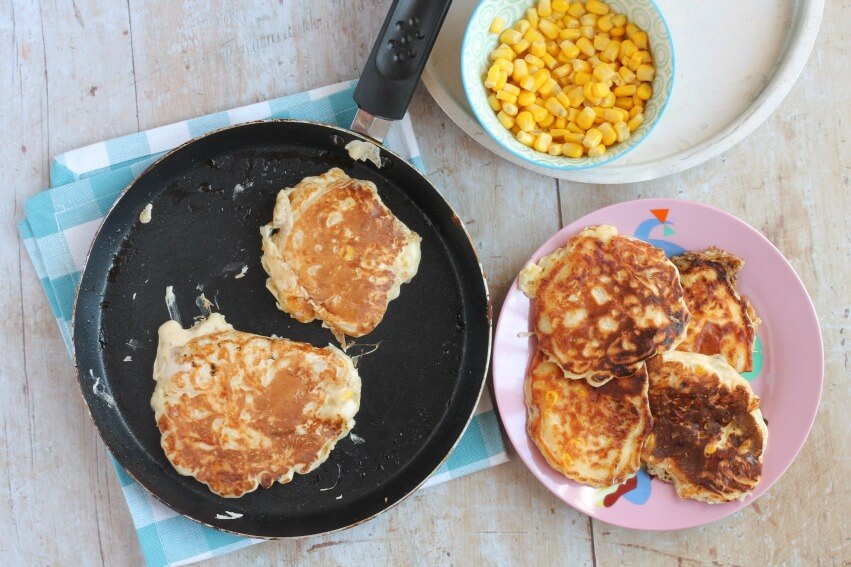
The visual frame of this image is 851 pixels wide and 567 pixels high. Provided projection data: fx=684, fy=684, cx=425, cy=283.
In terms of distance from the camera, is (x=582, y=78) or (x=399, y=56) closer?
(x=399, y=56)

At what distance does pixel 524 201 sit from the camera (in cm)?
233

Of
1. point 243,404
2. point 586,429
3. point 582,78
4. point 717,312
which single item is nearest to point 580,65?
point 582,78

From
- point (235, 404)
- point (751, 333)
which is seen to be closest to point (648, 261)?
point (751, 333)

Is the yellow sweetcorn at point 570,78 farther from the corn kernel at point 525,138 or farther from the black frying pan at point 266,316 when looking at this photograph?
the black frying pan at point 266,316

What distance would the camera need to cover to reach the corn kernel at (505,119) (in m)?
2.12

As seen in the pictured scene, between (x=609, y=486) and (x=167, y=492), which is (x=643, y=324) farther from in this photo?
(x=167, y=492)

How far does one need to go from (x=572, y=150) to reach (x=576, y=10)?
17.9 inches

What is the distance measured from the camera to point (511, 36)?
6.88ft

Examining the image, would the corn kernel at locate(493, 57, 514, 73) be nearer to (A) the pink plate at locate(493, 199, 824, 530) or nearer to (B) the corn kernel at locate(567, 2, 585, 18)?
(B) the corn kernel at locate(567, 2, 585, 18)

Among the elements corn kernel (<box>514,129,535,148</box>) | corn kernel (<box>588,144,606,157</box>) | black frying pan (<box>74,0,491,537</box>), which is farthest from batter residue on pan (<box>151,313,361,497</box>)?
corn kernel (<box>588,144,606,157</box>)

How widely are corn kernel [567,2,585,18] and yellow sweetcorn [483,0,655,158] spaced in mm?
14

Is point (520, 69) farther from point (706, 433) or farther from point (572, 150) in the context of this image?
point (706, 433)

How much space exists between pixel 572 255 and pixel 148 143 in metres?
1.40

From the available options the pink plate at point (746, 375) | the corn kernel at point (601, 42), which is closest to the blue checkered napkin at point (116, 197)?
the pink plate at point (746, 375)
